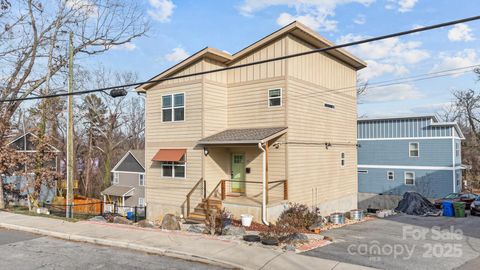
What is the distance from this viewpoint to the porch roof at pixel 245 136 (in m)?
15.6

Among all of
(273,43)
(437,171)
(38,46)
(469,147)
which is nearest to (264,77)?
(273,43)

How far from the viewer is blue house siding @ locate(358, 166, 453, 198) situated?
31031 mm

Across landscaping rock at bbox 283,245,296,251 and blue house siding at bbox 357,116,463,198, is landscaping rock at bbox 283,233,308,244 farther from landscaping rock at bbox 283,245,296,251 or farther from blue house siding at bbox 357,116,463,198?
blue house siding at bbox 357,116,463,198

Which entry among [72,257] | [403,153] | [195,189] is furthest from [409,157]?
[72,257]

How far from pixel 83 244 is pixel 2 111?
1425 centimetres

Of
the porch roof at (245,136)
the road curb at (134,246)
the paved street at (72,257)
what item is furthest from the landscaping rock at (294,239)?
the porch roof at (245,136)

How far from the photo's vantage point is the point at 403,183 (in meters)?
32.8

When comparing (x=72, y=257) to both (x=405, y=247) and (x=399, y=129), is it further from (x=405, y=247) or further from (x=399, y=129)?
(x=399, y=129)

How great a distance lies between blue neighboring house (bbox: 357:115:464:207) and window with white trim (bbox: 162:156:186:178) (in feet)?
54.3

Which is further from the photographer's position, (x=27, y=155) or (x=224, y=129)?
(x=27, y=155)

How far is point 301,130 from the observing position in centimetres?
1758

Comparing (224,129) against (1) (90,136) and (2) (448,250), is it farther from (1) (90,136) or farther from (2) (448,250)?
(1) (90,136)

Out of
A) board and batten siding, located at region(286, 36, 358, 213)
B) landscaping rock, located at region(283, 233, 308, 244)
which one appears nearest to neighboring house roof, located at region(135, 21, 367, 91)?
board and batten siding, located at region(286, 36, 358, 213)

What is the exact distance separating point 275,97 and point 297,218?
5.54 metres
